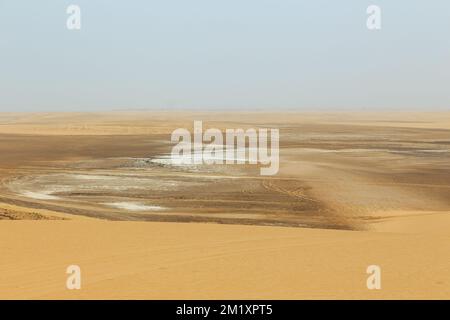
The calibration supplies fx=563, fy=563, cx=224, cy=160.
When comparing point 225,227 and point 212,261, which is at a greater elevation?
point 225,227

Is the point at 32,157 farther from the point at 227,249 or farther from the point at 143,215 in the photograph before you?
the point at 227,249

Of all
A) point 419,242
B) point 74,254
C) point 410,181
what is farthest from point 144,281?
point 410,181

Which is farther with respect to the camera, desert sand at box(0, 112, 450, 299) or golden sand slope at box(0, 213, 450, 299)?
desert sand at box(0, 112, 450, 299)

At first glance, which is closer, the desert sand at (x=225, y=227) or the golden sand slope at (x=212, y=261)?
the golden sand slope at (x=212, y=261)

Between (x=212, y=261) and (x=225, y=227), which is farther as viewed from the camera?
(x=225, y=227)
